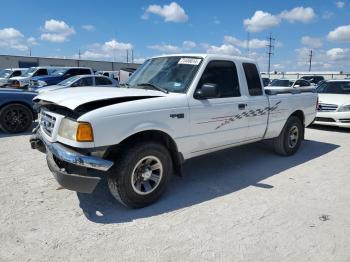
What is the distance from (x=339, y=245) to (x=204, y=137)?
210 cm

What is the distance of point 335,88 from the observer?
35.8 ft

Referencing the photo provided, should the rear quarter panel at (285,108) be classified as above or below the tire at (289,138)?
above

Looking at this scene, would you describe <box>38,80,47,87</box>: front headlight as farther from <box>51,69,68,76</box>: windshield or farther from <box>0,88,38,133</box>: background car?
<box>0,88,38,133</box>: background car

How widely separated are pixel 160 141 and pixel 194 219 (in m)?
1.08

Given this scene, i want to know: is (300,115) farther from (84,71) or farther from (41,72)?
(41,72)

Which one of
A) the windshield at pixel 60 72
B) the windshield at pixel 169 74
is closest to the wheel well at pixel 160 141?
the windshield at pixel 169 74

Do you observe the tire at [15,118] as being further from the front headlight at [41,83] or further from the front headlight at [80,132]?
the front headlight at [41,83]

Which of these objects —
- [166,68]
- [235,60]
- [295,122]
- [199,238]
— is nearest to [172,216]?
[199,238]

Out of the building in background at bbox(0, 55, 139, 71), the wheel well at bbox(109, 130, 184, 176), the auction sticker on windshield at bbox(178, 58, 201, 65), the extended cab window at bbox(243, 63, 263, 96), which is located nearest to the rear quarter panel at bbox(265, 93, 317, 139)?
the extended cab window at bbox(243, 63, 263, 96)

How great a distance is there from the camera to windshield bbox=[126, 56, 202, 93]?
4.47 metres

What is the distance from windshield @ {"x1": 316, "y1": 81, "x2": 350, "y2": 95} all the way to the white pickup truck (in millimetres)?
6333

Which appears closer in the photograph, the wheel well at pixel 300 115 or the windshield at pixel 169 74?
the windshield at pixel 169 74

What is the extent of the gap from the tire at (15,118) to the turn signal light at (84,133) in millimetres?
5842

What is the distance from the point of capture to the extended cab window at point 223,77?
464 cm
